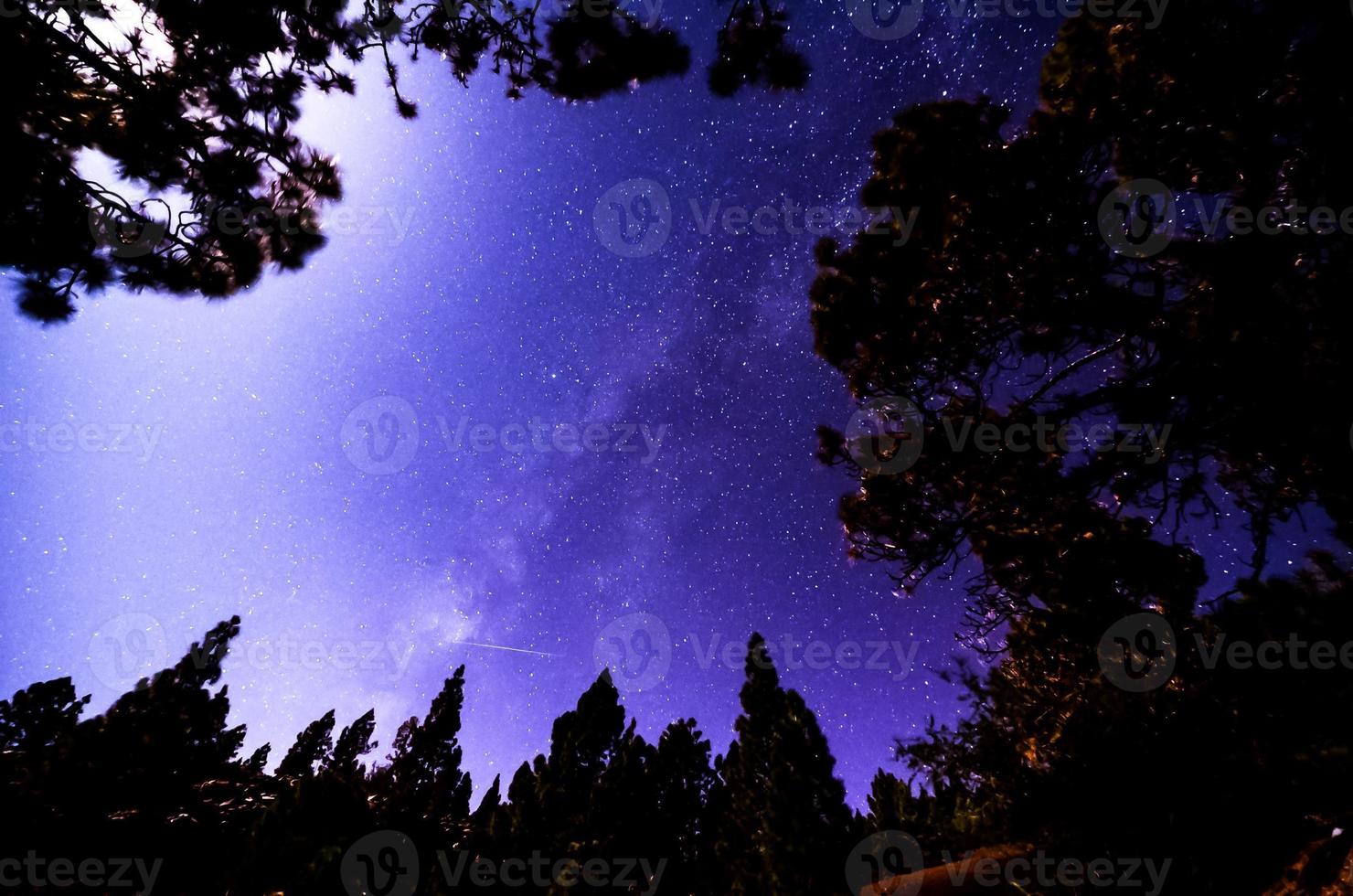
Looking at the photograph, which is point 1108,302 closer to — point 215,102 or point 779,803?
point 215,102

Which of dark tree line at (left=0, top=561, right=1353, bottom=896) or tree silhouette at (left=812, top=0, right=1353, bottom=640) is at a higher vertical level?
tree silhouette at (left=812, top=0, right=1353, bottom=640)

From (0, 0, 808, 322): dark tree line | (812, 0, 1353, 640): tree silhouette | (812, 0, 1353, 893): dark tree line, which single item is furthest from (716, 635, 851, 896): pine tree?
(0, 0, 808, 322): dark tree line

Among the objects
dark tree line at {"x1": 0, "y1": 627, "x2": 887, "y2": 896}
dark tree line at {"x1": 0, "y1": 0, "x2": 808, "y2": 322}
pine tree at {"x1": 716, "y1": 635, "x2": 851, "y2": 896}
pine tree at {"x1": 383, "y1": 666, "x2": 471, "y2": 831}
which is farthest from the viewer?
pine tree at {"x1": 383, "y1": 666, "x2": 471, "y2": 831}

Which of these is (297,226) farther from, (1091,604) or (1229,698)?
(1229,698)

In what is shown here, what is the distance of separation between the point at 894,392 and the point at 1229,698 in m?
5.58

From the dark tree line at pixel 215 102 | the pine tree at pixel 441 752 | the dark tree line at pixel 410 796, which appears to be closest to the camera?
the dark tree line at pixel 215 102

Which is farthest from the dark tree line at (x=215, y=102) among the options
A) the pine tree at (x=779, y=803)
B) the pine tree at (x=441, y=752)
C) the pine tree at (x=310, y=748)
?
the pine tree at (x=310, y=748)

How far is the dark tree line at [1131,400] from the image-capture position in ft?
15.0

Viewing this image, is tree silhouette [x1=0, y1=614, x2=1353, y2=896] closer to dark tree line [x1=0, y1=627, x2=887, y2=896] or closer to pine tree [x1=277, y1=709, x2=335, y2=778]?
dark tree line [x1=0, y1=627, x2=887, y2=896]

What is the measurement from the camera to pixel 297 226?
5434 millimetres

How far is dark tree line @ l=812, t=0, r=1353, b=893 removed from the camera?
180 inches

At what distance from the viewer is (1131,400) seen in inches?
234

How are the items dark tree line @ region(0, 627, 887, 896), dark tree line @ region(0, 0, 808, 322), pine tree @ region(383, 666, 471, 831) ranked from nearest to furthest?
dark tree line @ region(0, 0, 808, 322) < dark tree line @ region(0, 627, 887, 896) < pine tree @ region(383, 666, 471, 831)

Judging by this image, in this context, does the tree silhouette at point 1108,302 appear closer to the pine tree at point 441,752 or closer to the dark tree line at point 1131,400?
the dark tree line at point 1131,400
